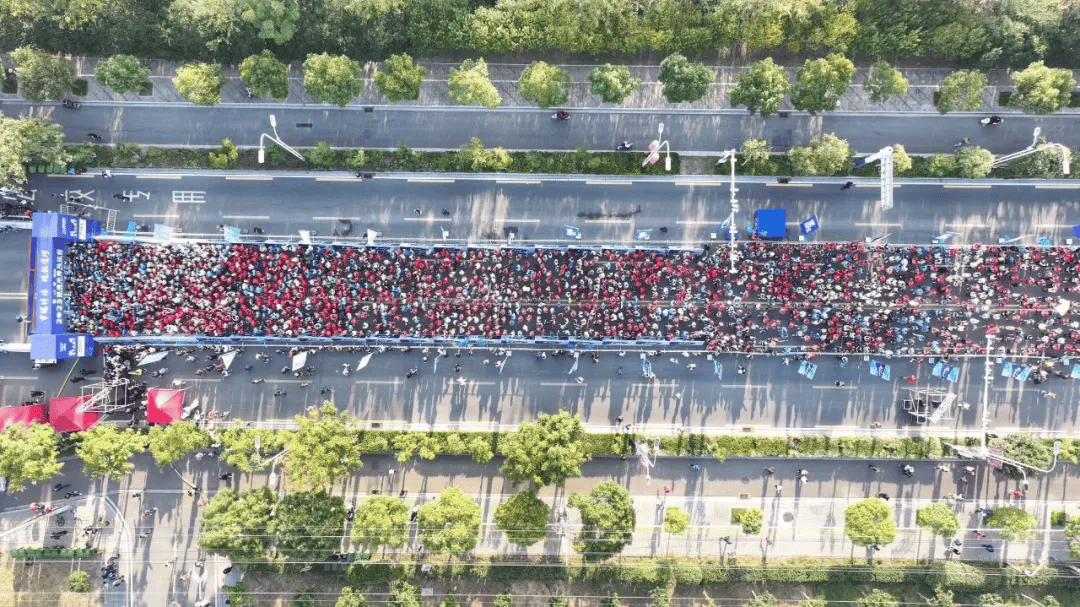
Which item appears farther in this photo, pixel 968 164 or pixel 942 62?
pixel 942 62

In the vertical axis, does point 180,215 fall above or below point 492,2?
below

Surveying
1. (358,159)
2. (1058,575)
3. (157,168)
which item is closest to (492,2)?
(358,159)

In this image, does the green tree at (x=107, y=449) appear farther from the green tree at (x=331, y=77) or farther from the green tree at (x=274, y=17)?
the green tree at (x=274, y=17)

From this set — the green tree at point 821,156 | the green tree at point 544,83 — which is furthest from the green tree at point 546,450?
the green tree at point 821,156

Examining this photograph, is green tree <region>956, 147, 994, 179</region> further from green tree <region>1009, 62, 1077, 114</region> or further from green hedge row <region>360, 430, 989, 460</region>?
green hedge row <region>360, 430, 989, 460</region>

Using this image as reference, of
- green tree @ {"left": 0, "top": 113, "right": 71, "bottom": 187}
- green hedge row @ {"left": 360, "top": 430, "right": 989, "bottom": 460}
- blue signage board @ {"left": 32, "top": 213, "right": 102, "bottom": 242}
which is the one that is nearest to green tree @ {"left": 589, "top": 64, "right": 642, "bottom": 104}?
green hedge row @ {"left": 360, "top": 430, "right": 989, "bottom": 460}

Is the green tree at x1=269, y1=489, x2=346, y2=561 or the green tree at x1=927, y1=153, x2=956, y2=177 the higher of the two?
the green tree at x1=927, y1=153, x2=956, y2=177

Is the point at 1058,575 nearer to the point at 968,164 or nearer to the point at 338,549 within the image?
the point at 968,164
